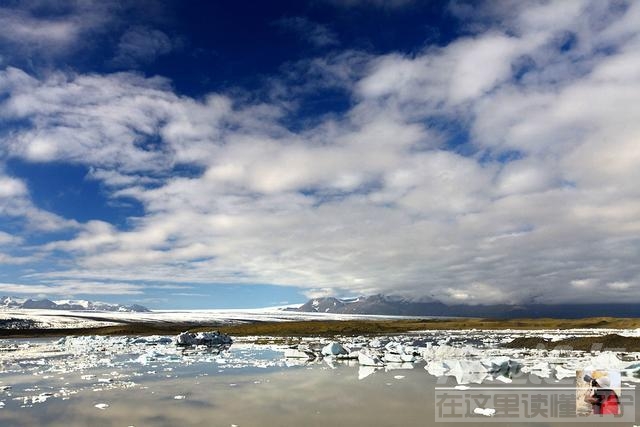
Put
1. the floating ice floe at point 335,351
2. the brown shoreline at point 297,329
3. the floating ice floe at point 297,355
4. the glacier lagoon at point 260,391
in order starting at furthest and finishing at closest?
1. the brown shoreline at point 297,329
2. the floating ice floe at point 335,351
3. the floating ice floe at point 297,355
4. the glacier lagoon at point 260,391

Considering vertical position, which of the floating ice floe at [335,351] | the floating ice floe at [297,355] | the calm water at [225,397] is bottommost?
the floating ice floe at [297,355]

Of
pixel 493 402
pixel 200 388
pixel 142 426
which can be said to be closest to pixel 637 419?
pixel 493 402

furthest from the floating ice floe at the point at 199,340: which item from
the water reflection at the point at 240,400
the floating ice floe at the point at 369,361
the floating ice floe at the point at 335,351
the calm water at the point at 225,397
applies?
the floating ice floe at the point at 369,361

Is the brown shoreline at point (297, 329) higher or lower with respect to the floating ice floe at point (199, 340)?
lower

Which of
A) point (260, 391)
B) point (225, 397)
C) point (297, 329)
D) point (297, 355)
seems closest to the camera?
point (225, 397)

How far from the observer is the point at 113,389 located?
14234mm

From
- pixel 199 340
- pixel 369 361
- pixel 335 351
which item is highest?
pixel 369 361

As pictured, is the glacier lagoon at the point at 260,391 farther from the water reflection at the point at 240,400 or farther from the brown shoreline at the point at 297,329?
the brown shoreline at the point at 297,329

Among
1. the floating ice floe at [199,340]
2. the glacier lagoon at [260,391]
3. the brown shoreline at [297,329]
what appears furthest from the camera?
the brown shoreline at [297,329]

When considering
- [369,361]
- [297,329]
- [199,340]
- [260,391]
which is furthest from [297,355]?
[297,329]

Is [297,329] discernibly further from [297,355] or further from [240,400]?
[240,400]

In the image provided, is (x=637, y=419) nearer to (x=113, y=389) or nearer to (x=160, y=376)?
(x=113, y=389)

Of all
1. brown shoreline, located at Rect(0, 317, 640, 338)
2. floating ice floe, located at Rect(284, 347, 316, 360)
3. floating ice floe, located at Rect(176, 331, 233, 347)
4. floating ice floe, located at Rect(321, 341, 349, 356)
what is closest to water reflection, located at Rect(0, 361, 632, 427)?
floating ice floe, located at Rect(284, 347, 316, 360)

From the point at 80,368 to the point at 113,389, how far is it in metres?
7.72
